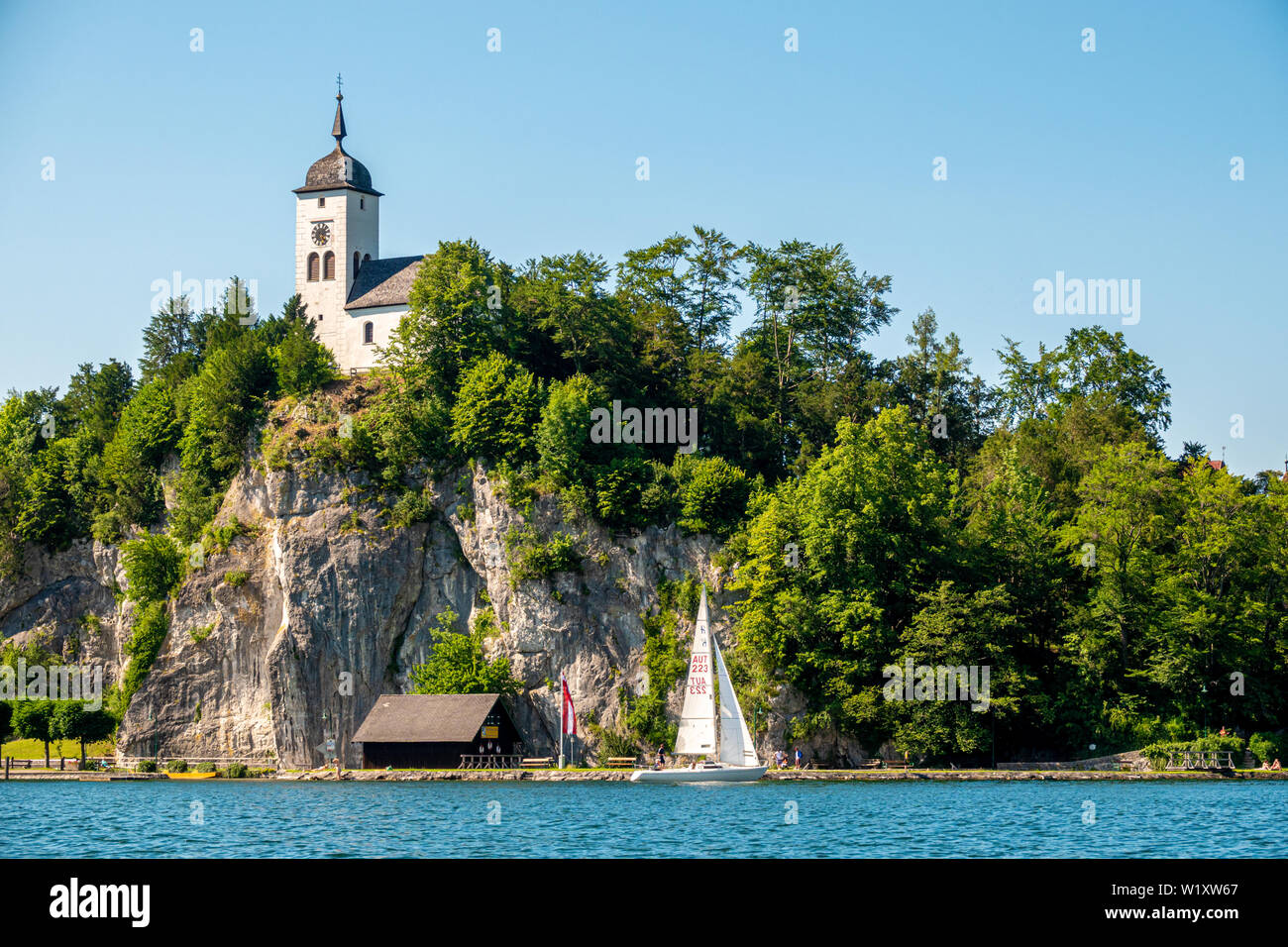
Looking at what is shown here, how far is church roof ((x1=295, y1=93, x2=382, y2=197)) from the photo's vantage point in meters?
88.5

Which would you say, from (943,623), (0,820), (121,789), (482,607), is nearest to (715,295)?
(482,607)

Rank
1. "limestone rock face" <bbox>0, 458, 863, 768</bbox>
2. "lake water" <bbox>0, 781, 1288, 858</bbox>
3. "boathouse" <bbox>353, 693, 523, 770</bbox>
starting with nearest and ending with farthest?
"lake water" <bbox>0, 781, 1288, 858</bbox> → "boathouse" <bbox>353, 693, 523, 770</bbox> → "limestone rock face" <bbox>0, 458, 863, 768</bbox>

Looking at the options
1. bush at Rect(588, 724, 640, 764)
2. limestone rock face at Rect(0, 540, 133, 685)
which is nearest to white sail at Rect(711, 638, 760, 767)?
bush at Rect(588, 724, 640, 764)

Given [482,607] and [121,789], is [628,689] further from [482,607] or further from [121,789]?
[121,789]

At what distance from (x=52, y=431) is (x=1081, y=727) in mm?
71504

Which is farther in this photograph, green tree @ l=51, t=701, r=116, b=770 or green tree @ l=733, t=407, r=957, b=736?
green tree @ l=51, t=701, r=116, b=770

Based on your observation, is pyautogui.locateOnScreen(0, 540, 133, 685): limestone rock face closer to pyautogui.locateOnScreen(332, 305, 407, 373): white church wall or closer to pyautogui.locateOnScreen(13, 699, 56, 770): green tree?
pyautogui.locateOnScreen(13, 699, 56, 770): green tree

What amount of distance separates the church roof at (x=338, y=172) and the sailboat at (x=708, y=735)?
140 ft

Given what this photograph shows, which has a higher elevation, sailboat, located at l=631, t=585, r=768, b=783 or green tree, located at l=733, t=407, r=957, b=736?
green tree, located at l=733, t=407, r=957, b=736

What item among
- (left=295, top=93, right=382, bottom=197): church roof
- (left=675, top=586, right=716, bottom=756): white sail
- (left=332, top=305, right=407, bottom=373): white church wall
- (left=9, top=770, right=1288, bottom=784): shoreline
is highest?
(left=295, top=93, right=382, bottom=197): church roof

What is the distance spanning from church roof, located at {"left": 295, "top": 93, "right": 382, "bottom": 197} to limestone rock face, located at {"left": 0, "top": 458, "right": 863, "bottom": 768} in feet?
63.5

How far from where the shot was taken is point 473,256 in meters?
81.8

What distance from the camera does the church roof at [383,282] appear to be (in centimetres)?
8631

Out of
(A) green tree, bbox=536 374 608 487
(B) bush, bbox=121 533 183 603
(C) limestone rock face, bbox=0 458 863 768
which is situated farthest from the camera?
(B) bush, bbox=121 533 183 603
